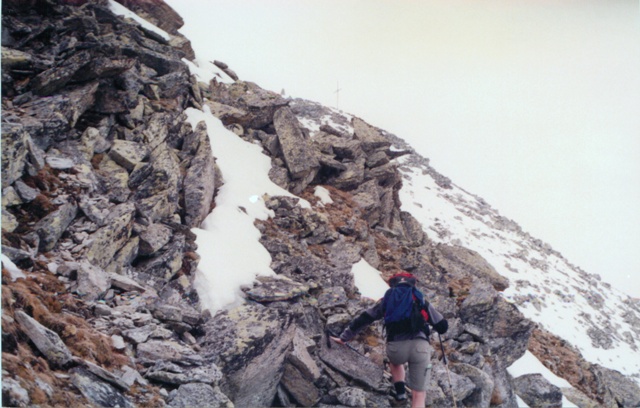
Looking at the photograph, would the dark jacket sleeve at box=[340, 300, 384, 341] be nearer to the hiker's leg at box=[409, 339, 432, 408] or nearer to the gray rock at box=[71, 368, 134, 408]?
the hiker's leg at box=[409, 339, 432, 408]

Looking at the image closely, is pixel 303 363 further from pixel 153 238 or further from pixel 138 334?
pixel 153 238

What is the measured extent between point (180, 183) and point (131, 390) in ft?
26.9

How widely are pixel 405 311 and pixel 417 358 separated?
37.8 inches

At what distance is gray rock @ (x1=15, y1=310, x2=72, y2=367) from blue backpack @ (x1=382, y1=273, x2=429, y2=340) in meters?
5.59

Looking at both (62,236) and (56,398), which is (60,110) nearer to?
(62,236)

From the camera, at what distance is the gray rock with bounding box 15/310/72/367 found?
4.71 metres

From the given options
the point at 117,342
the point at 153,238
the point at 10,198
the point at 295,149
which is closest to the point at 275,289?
the point at 153,238

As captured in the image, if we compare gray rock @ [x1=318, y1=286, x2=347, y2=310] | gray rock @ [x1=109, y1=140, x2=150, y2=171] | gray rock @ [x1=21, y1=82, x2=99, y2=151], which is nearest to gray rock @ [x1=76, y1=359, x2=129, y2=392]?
gray rock @ [x1=318, y1=286, x2=347, y2=310]

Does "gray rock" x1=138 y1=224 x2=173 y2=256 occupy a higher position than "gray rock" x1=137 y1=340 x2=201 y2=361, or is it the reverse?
"gray rock" x1=137 y1=340 x2=201 y2=361

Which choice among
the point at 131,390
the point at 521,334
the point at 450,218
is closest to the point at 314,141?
the point at 521,334

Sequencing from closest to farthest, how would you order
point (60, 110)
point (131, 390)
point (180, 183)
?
point (131, 390)
point (60, 110)
point (180, 183)

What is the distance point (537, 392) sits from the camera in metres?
12.5

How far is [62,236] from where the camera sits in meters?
7.64

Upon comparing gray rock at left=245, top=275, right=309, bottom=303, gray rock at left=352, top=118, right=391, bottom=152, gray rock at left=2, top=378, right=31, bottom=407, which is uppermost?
gray rock at left=352, top=118, right=391, bottom=152
